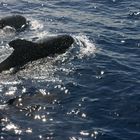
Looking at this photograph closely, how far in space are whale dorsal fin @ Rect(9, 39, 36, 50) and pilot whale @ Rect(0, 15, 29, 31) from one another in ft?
19.4

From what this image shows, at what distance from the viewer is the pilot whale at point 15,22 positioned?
27438 mm

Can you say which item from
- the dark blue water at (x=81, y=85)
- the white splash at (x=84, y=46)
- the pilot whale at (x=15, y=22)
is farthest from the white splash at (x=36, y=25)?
the white splash at (x=84, y=46)

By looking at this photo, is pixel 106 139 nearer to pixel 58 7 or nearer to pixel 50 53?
pixel 50 53

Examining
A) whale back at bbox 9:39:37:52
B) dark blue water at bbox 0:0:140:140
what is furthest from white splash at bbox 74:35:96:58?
whale back at bbox 9:39:37:52

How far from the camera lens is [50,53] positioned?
2219cm

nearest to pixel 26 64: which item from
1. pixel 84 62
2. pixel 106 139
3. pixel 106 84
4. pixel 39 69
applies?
pixel 39 69

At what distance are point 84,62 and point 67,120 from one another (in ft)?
18.6

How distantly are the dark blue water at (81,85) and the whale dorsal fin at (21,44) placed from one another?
0.93 metres

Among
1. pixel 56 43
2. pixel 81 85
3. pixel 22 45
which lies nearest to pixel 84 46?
pixel 56 43

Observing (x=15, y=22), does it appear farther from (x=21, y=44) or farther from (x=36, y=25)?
(x=21, y=44)

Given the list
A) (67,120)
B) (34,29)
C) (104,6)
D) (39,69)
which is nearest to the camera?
(67,120)

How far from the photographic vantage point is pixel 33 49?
21656 mm

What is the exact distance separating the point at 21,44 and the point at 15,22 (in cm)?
700

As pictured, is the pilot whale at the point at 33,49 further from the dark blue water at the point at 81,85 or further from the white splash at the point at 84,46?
the white splash at the point at 84,46
